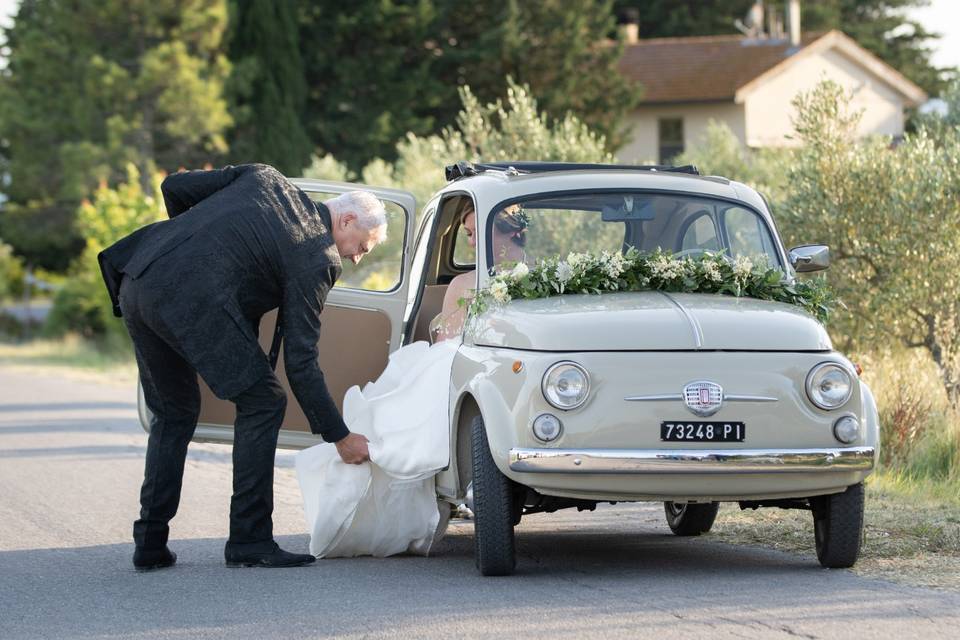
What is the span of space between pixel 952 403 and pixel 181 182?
751 cm

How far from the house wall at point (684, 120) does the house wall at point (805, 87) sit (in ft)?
1.78

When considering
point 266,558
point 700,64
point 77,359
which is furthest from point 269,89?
point 266,558

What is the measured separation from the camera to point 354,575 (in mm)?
7543

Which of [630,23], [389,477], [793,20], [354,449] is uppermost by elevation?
[630,23]

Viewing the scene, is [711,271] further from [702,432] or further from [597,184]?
[702,432]

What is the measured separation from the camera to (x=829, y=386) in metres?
7.00

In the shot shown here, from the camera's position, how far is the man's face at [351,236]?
25.6 feet

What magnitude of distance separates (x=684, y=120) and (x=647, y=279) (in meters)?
44.4

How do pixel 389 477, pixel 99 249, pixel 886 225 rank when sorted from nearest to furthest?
1. pixel 389 477
2. pixel 886 225
3. pixel 99 249

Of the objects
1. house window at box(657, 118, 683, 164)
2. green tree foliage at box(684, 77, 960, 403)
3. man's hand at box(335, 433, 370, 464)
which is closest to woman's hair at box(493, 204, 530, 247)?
man's hand at box(335, 433, 370, 464)

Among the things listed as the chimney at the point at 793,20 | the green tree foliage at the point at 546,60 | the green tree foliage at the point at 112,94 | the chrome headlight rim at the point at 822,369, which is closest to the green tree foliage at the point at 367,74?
the green tree foliage at the point at 546,60

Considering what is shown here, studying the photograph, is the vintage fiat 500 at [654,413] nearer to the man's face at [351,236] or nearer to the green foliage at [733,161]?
the man's face at [351,236]

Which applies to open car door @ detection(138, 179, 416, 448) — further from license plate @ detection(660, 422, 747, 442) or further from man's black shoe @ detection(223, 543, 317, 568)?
license plate @ detection(660, 422, 747, 442)

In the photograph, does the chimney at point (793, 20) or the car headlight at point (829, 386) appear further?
the chimney at point (793, 20)
